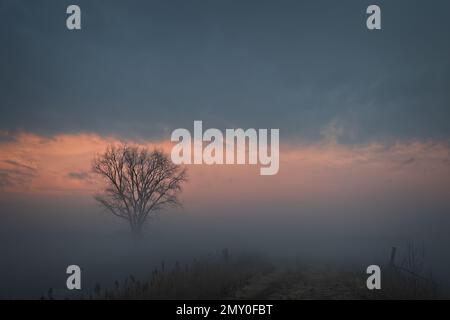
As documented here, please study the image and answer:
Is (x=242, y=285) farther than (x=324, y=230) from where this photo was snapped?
No

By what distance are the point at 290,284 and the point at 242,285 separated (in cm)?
285

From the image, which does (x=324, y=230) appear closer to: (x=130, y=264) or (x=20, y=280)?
(x=130, y=264)

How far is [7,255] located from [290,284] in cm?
3554

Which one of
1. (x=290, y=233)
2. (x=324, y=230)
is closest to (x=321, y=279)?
(x=290, y=233)
